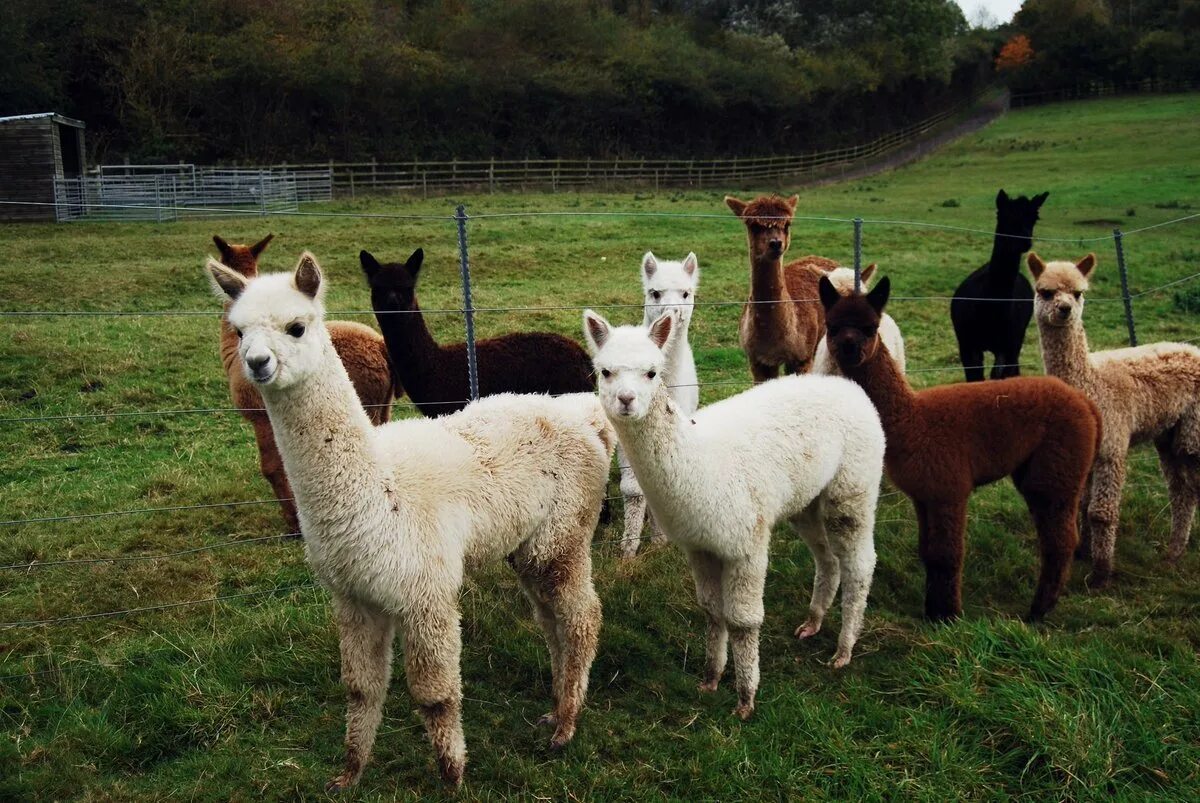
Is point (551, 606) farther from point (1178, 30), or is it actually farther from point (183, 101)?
point (1178, 30)

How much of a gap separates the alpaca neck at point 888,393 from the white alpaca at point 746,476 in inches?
11.2

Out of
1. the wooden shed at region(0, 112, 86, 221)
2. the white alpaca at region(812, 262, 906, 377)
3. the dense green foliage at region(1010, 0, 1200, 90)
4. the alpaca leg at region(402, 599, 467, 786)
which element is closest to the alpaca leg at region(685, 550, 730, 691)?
the alpaca leg at region(402, 599, 467, 786)

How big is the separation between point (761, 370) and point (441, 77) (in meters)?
29.3

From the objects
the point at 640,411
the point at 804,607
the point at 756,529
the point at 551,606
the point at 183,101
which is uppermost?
the point at 183,101

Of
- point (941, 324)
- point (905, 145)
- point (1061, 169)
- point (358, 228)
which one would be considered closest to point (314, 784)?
point (941, 324)

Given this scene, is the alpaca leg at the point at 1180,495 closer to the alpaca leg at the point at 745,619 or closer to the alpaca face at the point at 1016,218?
the alpaca face at the point at 1016,218

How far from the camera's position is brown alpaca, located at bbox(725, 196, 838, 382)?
7586mm

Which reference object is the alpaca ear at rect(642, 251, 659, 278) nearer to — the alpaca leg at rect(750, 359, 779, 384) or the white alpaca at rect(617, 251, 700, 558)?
the white alpaca at rect(617, 251, 700, 558)

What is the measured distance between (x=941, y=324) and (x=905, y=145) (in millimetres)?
38469

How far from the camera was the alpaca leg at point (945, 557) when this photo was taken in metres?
5.12

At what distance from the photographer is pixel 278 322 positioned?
3.53 metres

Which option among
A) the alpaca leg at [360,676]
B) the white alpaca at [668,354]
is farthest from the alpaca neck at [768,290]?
the alpaca leg at [360,676]

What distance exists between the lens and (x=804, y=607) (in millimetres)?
5355

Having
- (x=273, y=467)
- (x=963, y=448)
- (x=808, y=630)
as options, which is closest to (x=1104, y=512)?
(x=963, y=448)
